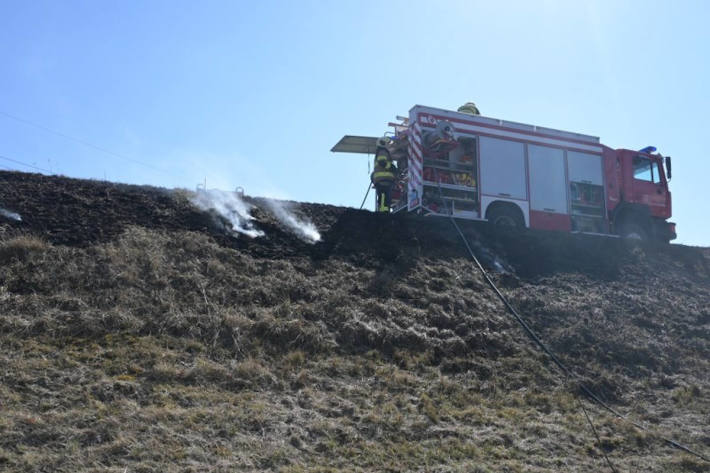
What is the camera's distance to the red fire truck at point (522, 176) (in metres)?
15.2

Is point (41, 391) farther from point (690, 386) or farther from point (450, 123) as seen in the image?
point (450, 123)

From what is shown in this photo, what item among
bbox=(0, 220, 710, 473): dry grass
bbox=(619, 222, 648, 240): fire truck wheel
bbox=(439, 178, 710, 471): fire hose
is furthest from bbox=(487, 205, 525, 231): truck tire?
bbox=(0, 220, 710, 473): dry grass

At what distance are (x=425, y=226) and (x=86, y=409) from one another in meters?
8.48

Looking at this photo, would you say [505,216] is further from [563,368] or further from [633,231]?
[563,368]

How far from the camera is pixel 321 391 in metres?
7.94

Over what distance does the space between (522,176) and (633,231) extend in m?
3.79

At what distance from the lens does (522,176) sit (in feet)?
53.7

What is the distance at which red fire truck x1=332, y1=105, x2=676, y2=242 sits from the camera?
1517 cm

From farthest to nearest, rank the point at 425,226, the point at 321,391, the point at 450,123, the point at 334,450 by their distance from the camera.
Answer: the point at 450,123 → the point at 425,226 → the point at 321,391 → the point at 334,450

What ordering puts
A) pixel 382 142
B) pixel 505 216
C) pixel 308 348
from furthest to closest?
pixel 505 216
pixel 382 142
pixel 308 348

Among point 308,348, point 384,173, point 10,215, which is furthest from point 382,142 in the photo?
point 10,215

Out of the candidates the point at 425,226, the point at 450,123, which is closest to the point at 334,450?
the point at 425,226

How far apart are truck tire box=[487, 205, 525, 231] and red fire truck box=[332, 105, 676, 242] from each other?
0.02m

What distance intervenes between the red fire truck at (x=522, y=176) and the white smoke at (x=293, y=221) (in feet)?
9.26
